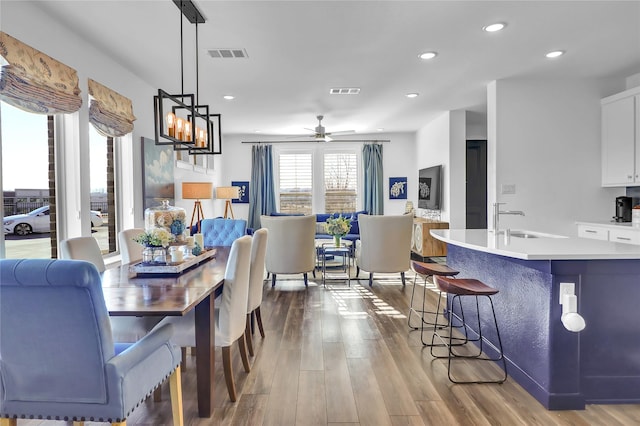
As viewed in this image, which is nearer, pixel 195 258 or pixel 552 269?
pixel 552 269

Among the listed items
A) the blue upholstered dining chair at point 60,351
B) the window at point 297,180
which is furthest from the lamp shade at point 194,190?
the blue upholstered dining chair at point 60,351

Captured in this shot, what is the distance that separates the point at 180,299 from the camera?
69.6 inches

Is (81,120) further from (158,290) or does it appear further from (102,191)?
(158,290)

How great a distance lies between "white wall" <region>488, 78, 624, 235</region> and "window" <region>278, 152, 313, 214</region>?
4.75 meters

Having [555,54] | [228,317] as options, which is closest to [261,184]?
[555,54]

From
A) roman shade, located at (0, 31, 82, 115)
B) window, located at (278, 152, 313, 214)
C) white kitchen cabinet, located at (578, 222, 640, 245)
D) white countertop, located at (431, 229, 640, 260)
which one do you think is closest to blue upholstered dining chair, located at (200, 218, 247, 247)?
roman shade, located at (0, 31, 82, 115)

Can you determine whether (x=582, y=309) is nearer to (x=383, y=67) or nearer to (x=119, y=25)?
(x=383, y=67)

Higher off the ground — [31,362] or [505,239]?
[505,239]

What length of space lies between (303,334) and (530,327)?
71.6 inches

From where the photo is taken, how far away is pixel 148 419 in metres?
2.06

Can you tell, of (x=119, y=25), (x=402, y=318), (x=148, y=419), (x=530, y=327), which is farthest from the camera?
(x=402, y=318)

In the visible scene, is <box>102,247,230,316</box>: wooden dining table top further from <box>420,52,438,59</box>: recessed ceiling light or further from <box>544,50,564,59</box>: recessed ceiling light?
<box>544,50,564,59</box>: recessed ceiling light

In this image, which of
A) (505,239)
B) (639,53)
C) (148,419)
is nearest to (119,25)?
(148,419)

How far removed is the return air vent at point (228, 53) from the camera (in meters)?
3.68
